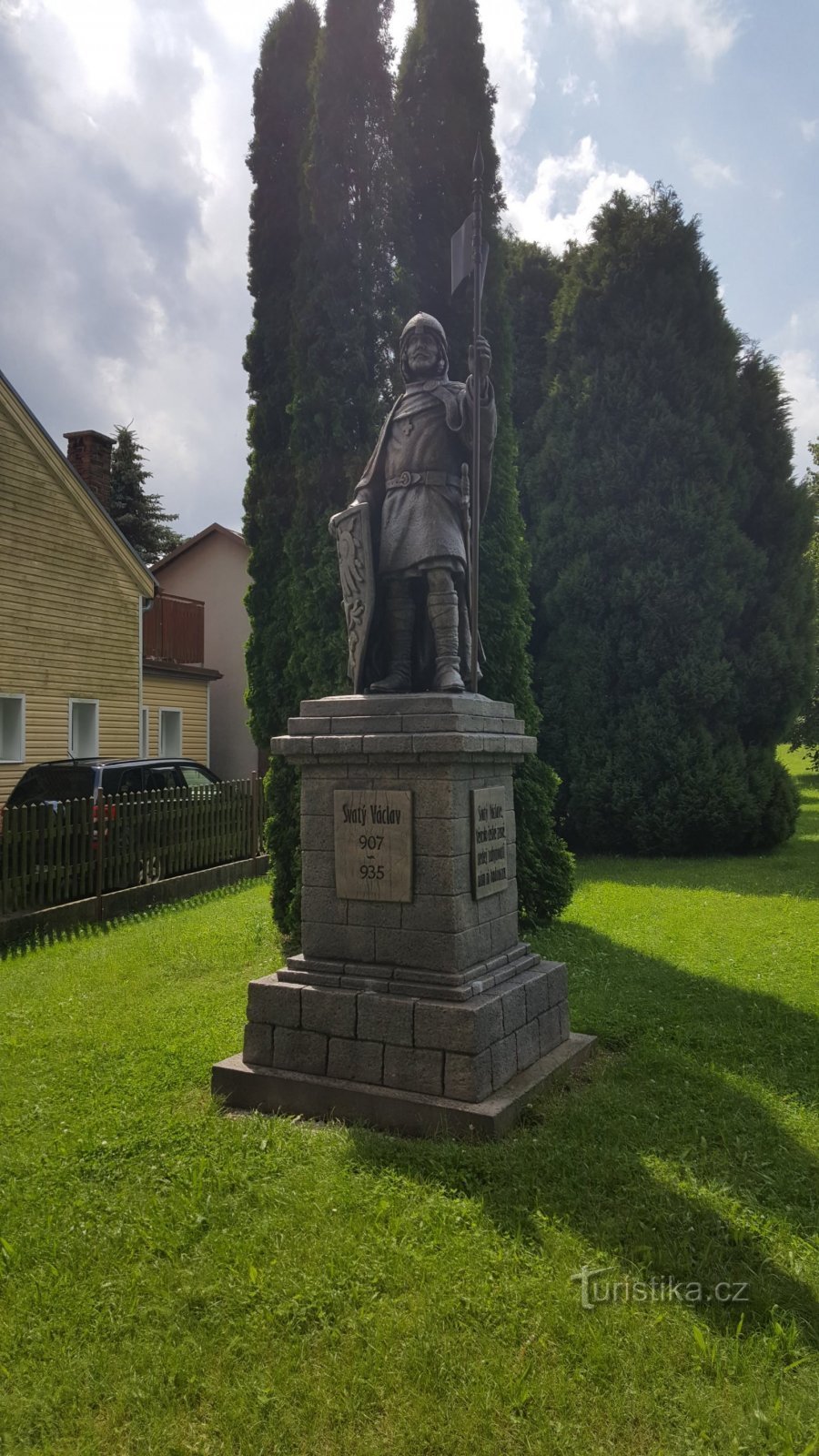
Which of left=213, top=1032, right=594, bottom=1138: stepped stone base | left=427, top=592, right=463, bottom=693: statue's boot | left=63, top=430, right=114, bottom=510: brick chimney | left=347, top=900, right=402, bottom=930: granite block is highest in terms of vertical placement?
left=63, top=430, right=114, bottom=510: brick chimney

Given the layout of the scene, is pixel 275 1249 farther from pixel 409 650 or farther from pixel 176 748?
pixel 176 748

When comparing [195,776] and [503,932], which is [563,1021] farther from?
[195,776]

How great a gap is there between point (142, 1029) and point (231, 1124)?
5.80ft

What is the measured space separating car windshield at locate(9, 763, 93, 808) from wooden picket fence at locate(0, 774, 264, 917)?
0.82m

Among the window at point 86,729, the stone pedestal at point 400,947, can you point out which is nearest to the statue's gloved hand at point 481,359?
the stone pedestal at point 400,947

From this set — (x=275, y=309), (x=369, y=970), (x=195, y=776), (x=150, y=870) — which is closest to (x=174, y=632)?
(x=195, y=776)

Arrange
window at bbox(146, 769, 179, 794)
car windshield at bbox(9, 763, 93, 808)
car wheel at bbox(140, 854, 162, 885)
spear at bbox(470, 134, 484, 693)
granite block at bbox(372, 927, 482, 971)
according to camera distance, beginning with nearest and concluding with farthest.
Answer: granite block at bbox(372, 927, 482, 971), spear at bbox(470, 134, 484, 693), car wheel at bbox(140, 854, 162, 885), car windshield at bbox(9, 763, 93, 808), window at bbox(146, 769, 179, 794)

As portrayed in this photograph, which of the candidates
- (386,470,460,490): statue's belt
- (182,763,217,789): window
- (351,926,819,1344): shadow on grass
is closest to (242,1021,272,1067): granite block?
(351,926,819,1344): shadow on grass

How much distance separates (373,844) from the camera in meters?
4.44

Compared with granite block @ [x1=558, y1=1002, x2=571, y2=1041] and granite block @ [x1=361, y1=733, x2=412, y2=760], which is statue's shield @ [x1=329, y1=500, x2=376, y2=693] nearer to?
granite block @ [x1=361, y1=733, x2=412, y2=760]

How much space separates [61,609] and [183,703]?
4836 mm

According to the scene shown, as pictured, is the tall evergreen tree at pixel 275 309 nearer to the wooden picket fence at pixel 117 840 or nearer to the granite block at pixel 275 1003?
the wooden picket fence at pixel 117 840

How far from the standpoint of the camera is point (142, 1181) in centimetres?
369

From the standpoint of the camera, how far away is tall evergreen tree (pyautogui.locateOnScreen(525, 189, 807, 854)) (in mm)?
13195
